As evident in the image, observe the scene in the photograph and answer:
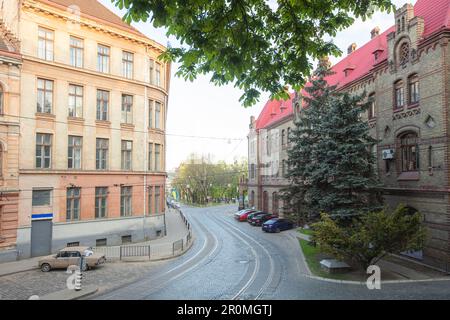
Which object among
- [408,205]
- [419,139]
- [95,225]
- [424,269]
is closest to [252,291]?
[424,269]

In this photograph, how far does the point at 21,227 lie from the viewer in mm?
24781

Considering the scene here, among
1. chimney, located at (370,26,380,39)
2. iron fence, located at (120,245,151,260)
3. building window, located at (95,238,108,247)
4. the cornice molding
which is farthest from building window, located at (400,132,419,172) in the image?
building window, located at (95,238,108,247)

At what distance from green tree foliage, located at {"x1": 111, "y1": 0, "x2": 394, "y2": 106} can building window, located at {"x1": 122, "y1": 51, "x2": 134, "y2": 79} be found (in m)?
25.6

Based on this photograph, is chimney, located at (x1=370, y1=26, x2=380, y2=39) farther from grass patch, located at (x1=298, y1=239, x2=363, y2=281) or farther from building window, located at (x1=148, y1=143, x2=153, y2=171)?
building window, located at (x1=148, y1=143, x2=153, y2=171)

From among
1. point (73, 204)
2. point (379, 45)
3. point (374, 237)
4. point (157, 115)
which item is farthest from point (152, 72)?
point (374, 237)

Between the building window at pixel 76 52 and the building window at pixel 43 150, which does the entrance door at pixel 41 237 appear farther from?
the building window at pixel 76 52

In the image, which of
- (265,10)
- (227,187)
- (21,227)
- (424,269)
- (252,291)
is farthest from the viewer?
(227,187)

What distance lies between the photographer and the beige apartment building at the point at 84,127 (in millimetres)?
25688

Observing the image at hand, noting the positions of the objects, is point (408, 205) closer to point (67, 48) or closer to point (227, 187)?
point (67, 48)

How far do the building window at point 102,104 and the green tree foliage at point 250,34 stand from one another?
79.2 ft

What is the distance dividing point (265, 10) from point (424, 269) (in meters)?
18.4

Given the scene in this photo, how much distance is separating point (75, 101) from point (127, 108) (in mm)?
4579

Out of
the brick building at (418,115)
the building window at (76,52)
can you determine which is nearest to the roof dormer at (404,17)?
the brick building at (418,115)

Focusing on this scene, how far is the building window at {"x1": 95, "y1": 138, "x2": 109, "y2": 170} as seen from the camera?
2966 cm
